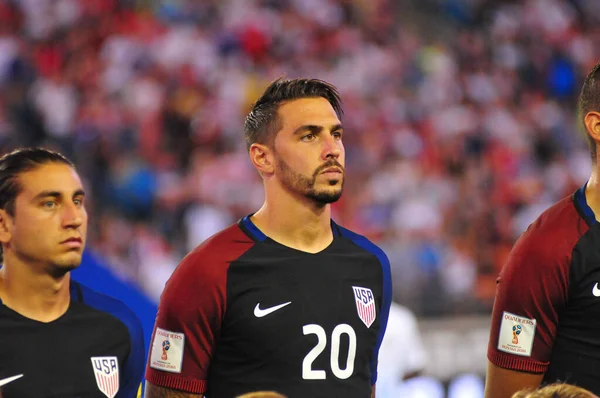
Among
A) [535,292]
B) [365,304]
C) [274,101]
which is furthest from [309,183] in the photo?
[535,292]

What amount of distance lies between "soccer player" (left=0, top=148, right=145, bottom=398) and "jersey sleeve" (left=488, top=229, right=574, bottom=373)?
4.19ft

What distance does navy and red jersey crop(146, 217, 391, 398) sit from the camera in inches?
141

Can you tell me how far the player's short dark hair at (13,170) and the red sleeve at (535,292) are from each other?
1606mm

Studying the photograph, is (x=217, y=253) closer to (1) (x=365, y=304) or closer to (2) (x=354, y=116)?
(1) (x=365, y=304)

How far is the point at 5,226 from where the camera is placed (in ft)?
11.9

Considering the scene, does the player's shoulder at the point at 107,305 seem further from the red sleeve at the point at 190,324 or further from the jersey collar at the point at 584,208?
the jersey collar at the point at 584,208

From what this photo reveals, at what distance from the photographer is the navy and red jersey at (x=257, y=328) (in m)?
3.58

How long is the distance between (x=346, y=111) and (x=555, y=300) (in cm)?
815

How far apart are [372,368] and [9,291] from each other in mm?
1299

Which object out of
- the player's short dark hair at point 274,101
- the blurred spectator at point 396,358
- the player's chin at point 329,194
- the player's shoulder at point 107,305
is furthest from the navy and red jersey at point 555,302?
the blurred spectator at point 396,358

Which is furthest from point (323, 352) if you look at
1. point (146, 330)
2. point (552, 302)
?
point (146, 330)

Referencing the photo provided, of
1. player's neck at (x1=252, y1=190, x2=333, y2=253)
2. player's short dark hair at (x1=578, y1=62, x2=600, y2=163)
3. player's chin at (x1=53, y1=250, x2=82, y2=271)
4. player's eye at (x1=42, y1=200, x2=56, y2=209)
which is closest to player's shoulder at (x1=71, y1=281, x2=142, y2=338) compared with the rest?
player's chin at (x1=53, y1=250, x2=82, y2=271)

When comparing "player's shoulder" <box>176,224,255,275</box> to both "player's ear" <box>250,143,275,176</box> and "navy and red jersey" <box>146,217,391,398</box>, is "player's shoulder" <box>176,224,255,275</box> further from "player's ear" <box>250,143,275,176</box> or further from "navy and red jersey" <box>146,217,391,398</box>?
"player's ear" <box>250,143,275,176</box>

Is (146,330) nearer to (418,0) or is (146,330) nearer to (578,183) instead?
(578,183)
